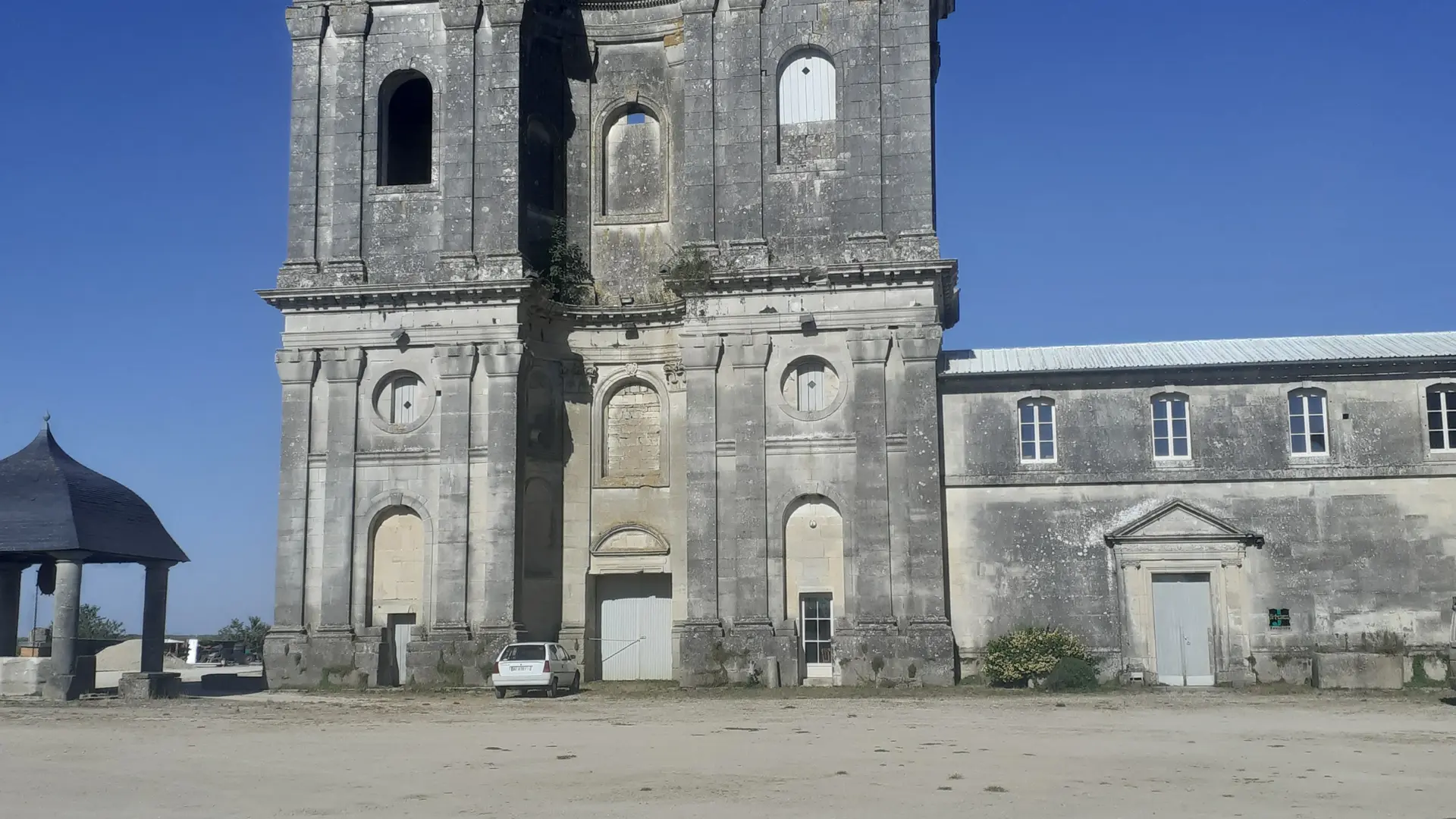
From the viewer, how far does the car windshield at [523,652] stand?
3144 cm

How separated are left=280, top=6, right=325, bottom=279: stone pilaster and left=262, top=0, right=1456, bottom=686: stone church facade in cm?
8

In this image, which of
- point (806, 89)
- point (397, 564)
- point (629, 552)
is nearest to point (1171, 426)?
point (806, 89)

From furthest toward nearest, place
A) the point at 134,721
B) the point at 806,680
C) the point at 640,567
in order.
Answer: the point at 640,567 → the point at 806,680 → the point at 134,721

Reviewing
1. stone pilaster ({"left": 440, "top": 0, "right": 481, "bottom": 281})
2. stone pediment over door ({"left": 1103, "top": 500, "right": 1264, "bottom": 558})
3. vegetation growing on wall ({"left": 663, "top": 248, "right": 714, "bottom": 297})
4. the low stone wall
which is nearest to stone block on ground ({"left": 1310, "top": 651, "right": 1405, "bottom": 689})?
stone pediment over door ({"left": 1103, "top": 500, "right": 1264, "bottom": 558})

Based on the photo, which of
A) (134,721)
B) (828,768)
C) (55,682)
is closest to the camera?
(828,768)

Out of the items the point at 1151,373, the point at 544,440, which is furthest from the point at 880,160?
the point at 544,440

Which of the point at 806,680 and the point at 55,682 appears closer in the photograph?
the point at 55,682

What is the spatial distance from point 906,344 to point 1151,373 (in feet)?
18.2

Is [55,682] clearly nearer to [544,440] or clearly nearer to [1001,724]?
[544,440]

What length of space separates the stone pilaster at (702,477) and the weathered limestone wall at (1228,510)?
17.6 feet

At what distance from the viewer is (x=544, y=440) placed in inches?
1423

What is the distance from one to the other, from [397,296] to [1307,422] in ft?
68.9

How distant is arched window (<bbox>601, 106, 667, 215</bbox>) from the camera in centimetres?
3775

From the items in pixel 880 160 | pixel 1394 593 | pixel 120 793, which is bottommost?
pixel 120 793
